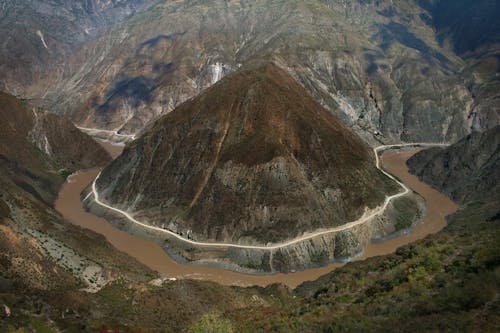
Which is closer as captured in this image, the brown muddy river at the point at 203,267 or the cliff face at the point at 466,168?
the brown muddy river at the point at 203,267

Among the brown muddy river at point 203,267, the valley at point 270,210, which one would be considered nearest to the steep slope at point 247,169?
the valley at point 270,210

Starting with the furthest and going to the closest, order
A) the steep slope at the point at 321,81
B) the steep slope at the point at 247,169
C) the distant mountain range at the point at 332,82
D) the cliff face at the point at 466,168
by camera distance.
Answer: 1. the steep slope at the point at 321,81
2. the distant mountain range at the point at 332,82
3. the cliff face at the point at 466,168
4. the steep slope at the point at 247,169

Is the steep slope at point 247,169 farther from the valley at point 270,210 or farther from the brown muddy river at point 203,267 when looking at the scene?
the brown muddy river at point 203,267

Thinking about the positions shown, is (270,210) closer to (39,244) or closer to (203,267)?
(203,267)

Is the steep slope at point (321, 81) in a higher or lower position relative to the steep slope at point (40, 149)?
higher

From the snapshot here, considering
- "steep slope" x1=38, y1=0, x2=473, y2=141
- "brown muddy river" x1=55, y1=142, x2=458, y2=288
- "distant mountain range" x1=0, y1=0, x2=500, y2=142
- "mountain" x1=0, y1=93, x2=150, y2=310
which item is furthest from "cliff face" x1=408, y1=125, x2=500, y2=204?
"mountain" x1=0, y1=93, x2=150, y2=310

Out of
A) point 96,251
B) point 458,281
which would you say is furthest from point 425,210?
point 458,281
